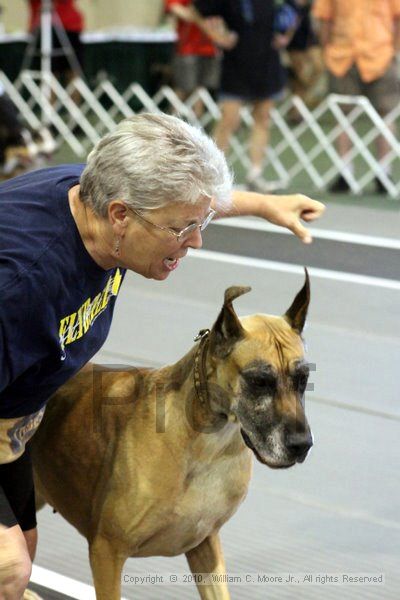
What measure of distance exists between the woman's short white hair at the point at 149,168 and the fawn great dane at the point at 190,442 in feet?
1.26

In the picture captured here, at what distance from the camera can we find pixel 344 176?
9477mm

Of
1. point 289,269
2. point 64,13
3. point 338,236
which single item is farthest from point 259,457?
point 64,13

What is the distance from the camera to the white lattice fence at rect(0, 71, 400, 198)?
9.57m

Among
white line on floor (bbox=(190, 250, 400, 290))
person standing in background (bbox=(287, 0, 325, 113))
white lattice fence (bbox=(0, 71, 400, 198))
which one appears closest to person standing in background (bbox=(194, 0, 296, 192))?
white lattice fence (bbox=(0, 71, 400, 198))

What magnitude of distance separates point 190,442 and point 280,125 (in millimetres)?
8248

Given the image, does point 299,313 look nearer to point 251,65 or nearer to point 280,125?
point 251,65

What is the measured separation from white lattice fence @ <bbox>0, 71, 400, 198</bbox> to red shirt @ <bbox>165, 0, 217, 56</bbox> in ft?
1.52

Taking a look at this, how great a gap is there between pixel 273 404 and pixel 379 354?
2.96 meters

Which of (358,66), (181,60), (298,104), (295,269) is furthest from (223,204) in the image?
(181,60)

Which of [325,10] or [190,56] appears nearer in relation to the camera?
[325,10]

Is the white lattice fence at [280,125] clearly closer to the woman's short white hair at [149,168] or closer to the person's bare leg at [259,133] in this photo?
the person's bare leg at [259,133]

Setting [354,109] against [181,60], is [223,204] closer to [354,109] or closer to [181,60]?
[354,109]

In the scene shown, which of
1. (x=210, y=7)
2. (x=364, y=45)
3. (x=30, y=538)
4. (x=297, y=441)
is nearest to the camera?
(x=297, y=441)

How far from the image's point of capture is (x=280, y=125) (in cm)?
1059
